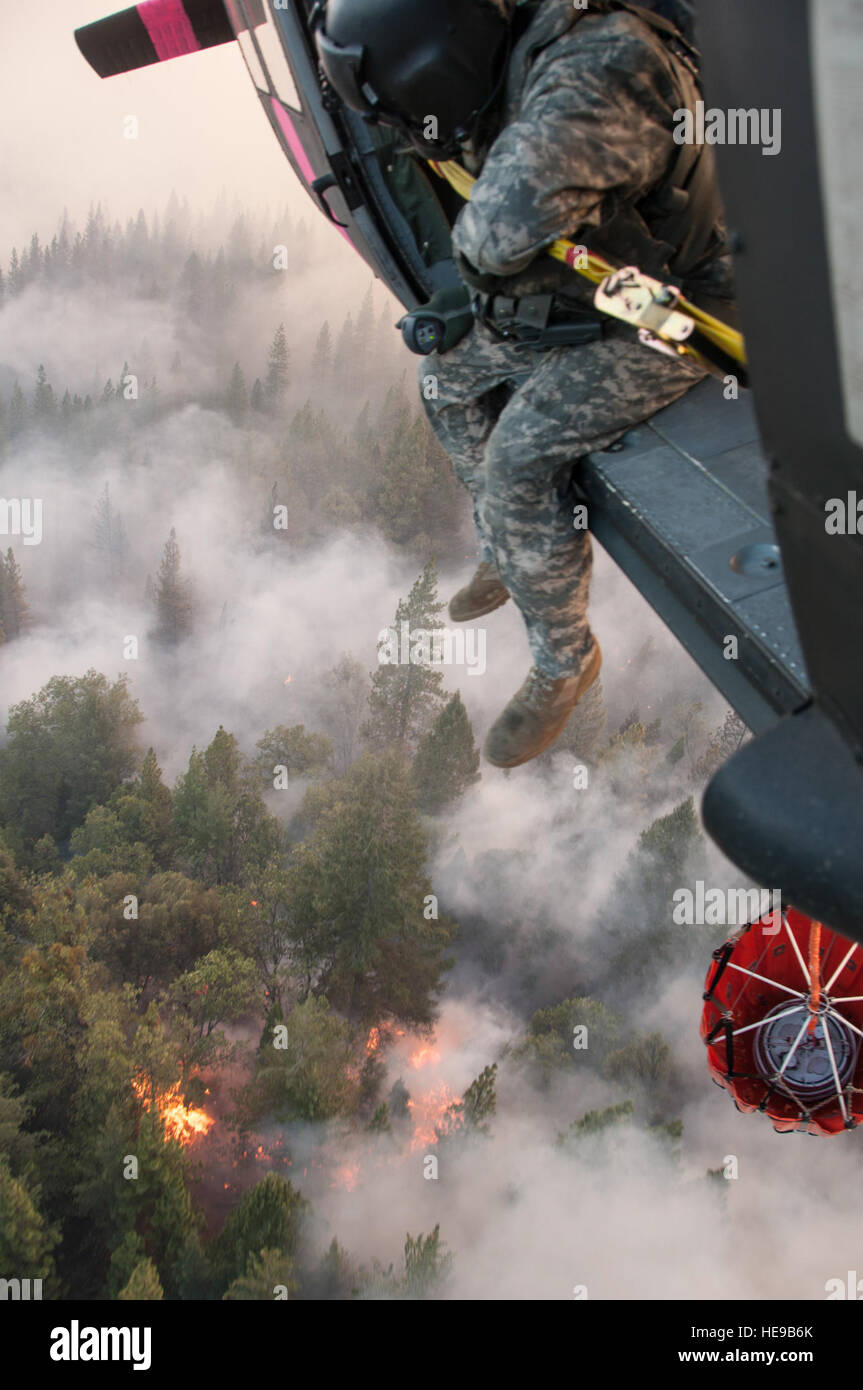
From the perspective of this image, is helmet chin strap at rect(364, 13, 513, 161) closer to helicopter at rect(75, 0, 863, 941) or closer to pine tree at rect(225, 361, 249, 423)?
helicopter at rect(75, 0, 863, 941)

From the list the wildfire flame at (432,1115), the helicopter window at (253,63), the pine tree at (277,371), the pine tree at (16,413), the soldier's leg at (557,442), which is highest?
the pine tree at (277,371)

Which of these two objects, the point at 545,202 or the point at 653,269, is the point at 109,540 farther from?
the point at 545,202

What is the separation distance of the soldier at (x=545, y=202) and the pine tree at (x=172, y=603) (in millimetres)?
44703

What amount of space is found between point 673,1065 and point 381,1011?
961 centimetres

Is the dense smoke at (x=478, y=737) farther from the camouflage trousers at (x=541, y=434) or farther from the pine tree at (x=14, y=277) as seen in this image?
the camouflage trousers at (x=541, y=434)

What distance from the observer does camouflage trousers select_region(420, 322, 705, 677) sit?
2998mm

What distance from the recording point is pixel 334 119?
148 inches

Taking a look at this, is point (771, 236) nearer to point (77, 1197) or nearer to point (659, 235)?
point (659, 235)

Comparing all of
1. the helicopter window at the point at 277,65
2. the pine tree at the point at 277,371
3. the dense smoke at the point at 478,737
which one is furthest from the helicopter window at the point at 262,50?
the pine tree at the point at 277,371

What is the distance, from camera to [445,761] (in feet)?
110

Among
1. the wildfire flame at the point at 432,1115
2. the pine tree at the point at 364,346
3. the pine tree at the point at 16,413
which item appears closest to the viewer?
the wildfire flame at the point at 432,1115

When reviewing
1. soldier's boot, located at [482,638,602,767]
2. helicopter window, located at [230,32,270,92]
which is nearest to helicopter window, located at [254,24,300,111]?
helicopter window, located at [230,32,270,92]

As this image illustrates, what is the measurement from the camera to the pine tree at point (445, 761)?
3266 cm

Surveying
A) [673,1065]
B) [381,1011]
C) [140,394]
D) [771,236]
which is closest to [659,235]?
[771,236]
